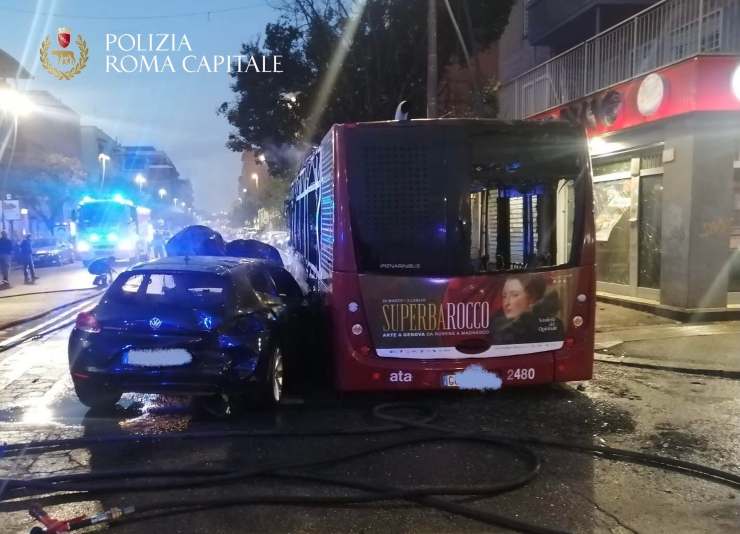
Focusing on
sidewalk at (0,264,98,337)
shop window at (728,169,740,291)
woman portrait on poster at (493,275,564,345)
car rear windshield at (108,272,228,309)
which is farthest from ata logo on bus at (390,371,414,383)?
sidewalk at (0,264,98,337)

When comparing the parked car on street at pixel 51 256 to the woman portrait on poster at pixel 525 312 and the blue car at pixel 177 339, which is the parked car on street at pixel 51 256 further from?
the woman portrait on poster at pixel 525 312

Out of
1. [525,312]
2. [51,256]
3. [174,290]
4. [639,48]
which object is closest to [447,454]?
[525,312]

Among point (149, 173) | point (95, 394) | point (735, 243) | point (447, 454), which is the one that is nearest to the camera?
point (447, 454)

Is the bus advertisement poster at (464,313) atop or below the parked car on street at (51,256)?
atop

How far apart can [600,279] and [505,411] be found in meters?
8.78

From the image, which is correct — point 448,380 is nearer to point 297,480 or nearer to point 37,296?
point 297,480

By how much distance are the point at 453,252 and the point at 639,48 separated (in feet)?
27.2

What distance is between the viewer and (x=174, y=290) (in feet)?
19.6

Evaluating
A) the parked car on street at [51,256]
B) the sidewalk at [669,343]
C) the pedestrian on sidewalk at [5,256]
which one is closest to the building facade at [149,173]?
the parked car on street at [51,256]

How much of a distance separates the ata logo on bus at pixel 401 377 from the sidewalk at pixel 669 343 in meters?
3.63

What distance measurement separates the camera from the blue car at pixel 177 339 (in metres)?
5.60

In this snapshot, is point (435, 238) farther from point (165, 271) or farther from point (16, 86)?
point (16, 86)

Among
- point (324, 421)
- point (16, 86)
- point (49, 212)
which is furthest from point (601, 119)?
point (49, 212)

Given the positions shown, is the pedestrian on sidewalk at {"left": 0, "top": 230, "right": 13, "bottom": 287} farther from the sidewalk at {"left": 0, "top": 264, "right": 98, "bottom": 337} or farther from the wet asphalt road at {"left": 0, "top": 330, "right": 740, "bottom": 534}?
the wet asphalt road at {"left": 0, "top": 330, "right": 740, "bottom": 534}
